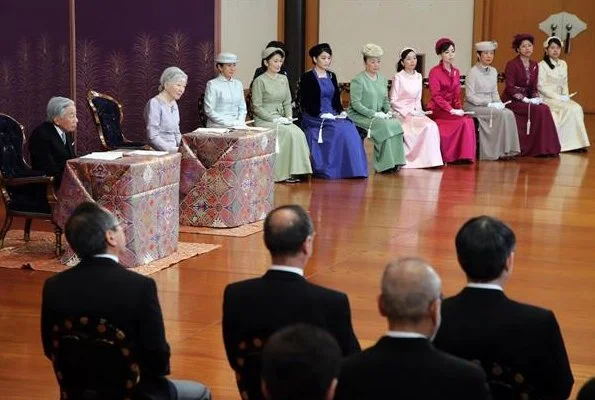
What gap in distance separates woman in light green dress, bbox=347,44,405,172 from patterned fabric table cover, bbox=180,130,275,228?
2600 millimetres

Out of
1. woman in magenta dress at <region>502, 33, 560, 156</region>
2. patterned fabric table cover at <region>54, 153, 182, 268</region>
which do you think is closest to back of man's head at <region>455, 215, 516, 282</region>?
patterned fabric table cover at <region>54, 153, 182, 268</region>

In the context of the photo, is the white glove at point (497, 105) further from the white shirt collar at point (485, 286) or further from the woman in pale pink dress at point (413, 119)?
the white shirt collar at point (485, 286)

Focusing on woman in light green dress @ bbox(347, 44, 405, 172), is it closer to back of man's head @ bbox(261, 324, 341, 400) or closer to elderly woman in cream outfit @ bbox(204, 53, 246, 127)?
elderly woman in cream outfit @ bbox(204, 53, 246, 127)

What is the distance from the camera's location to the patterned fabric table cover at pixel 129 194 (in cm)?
622

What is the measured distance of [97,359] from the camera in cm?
315

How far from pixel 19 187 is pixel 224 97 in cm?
233

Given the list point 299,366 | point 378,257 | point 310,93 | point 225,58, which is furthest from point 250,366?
point 310,93

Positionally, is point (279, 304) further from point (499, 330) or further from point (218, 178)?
point (218, 178)

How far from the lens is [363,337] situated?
198 inches

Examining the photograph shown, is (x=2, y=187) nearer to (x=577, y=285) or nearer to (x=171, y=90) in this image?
(x=171, y=90)

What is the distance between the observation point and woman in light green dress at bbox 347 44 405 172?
9.99 m

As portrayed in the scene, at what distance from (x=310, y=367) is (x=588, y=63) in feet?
42.3

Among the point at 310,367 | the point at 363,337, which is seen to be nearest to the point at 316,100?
the point at 363,337

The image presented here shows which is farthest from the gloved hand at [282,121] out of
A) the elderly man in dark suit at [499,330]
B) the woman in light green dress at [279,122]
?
the elderly man in dark suit at [499,330]
